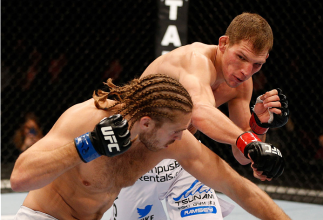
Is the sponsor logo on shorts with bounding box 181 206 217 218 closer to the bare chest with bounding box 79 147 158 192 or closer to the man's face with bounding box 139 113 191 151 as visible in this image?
the bare chest with bounding box 79 147 158 192

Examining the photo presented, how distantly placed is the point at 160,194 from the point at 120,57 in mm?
2056

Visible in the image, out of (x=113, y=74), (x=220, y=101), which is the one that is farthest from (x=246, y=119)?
(x=113, y=74)

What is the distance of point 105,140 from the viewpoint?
3.33 ft

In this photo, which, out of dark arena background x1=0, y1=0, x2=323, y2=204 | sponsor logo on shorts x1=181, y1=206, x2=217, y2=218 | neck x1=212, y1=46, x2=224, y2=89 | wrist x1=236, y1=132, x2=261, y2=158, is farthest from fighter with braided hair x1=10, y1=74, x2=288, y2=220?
dark arena background x1=0, y1=0, x2=323, y2=204

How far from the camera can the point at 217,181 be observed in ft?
4.41

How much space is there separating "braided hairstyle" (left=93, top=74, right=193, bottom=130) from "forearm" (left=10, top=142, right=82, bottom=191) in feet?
0.64

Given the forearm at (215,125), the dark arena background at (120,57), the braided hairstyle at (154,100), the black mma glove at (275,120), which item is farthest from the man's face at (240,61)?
the dark arena background at (120,57)

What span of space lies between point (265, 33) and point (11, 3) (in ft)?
8.84

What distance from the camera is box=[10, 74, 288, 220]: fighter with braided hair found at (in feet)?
3.40

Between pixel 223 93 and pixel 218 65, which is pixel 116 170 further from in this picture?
pixel 223 93

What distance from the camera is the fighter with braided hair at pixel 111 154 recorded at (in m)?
1.04

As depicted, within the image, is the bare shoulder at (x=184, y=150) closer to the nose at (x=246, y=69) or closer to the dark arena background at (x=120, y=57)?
the nose at (x=246, y=69)

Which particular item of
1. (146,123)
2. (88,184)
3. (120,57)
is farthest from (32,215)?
(120,57)

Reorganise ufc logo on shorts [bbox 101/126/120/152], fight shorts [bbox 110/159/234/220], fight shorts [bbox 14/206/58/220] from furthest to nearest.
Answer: fight shorts [bbox 110/159/234/220]
fight shorts [bbox 14/206/58/220]
ufc logo on shorts [bbox 101/126/120/152]
